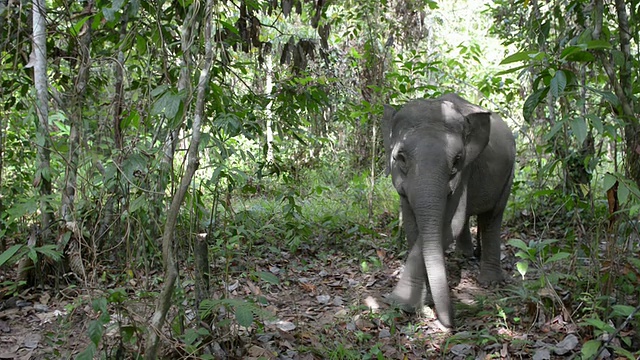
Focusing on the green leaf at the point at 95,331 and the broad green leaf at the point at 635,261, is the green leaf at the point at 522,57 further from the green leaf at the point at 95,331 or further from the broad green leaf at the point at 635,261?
the green leaf at the point at 95,331

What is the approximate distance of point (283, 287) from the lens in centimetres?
578

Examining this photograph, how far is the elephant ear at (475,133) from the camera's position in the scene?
542cm

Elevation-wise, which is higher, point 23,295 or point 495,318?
point 23,295

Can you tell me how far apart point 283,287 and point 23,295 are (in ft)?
7.77

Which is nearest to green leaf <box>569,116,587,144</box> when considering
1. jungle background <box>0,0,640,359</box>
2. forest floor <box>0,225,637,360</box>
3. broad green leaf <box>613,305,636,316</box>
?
jungle background <box>0,0,640,359</box>

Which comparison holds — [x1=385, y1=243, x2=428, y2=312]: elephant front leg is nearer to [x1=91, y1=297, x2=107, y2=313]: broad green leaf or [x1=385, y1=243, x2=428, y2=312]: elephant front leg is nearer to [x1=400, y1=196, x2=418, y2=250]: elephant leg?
[x1=400, y1=196, x2=418, y2=250]: elephant leg

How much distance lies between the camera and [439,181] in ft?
15.9

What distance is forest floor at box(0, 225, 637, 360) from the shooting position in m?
3.50

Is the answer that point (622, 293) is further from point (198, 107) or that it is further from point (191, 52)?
point (191, 52)

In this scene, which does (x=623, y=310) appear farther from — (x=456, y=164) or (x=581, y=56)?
(x=456, y=164)

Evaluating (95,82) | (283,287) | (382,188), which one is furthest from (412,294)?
(382,188)

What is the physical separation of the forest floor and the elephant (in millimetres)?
Result: 344

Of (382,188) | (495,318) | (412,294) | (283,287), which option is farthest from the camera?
(382,188)

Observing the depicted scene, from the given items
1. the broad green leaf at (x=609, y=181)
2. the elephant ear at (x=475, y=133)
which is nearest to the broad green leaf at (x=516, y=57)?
the broad green leaf at (x=609, y=181)
